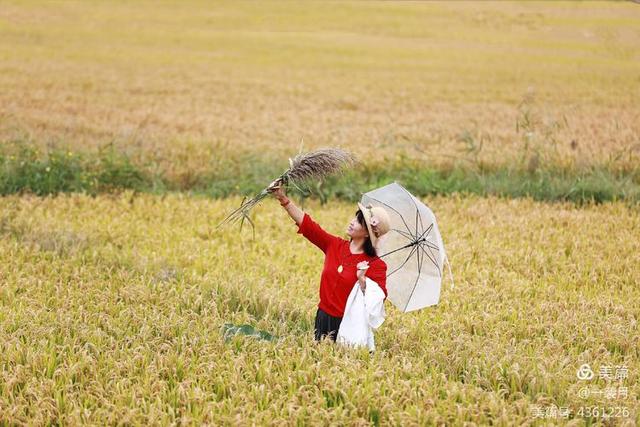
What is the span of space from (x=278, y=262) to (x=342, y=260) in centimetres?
279

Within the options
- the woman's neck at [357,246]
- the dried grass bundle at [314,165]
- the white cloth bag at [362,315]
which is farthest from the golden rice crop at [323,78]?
the white cloth bag at [362,315]

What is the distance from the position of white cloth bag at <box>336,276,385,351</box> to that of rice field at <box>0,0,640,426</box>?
0.16 m

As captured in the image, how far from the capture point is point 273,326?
18.9 ft

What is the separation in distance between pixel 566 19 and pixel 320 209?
18357 millimetres

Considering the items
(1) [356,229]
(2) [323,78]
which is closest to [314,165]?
(1) [356,229]

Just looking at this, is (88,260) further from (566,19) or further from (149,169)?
(566,19)

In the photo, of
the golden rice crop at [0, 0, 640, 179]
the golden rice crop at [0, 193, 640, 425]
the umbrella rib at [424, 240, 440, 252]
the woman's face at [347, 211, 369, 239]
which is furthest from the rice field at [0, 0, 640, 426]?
the woman's face at [347, 211, 369, 239]

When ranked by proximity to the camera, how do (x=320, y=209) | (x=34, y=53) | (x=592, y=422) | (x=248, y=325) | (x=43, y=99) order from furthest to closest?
(x=34, y=53), (x=43, y=99), (x=320, y=209), (x=248, y=325), (x=592, y=422)

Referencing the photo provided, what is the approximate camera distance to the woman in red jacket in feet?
17.4

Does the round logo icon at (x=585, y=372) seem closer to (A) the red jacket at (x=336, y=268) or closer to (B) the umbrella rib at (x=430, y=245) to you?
(B) the umbrella rib at (x=430, y=245)

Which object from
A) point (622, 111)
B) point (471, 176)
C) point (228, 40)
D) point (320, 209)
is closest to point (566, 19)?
point (622, 111)

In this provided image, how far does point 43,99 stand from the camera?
18.4 meters

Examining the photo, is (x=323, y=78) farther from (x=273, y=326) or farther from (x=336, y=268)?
(x=336, y=268)

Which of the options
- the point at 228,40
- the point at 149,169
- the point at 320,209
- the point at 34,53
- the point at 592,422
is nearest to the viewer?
the point at 592,422
